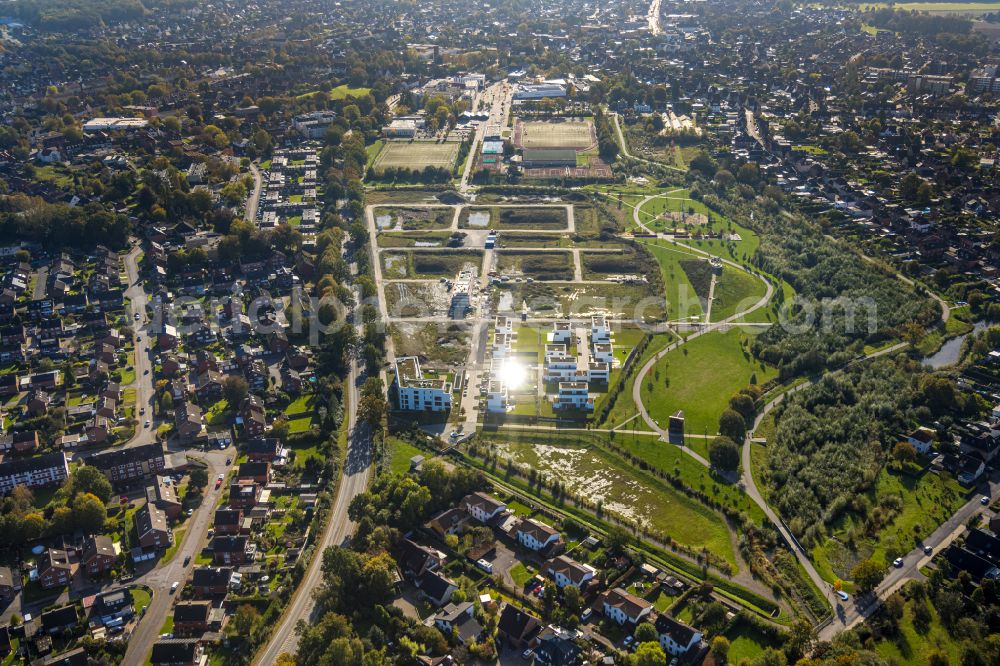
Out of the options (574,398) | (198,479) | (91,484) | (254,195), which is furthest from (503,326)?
(254,195)

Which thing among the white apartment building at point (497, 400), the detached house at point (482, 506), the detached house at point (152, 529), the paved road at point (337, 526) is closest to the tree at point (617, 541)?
the detached house at point (482, 506)

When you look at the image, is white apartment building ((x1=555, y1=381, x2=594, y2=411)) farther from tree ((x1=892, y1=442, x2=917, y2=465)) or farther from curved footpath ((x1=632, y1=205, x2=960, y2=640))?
tree ((x1=892, y1=442, x2=917, y2=465))

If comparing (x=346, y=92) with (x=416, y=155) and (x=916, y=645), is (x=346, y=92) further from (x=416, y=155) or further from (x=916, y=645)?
(x=916, y=645)

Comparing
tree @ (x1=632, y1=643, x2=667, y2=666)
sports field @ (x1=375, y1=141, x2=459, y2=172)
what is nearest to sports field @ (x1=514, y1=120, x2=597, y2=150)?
sports field @ (x1=375, y1=141, x2=459, y2=172)

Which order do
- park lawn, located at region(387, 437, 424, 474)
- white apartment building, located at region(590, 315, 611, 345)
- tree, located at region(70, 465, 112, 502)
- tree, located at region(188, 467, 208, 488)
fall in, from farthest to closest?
white apartment building, located at region(590, 315, 611, 345) < park lawn, located at region(387, 437, 424, 474) < tree, located at region(188, 467, 208, 488) < tree, located at region(70, 465, 112, 502)

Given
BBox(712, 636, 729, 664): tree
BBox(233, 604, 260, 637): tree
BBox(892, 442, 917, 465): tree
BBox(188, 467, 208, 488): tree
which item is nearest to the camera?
BBox(712, 636, 729, 664): tree

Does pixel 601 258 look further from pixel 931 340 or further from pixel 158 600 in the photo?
pixel 158 600

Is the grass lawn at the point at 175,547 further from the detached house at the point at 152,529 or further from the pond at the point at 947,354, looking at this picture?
the pond at the point at 947,354

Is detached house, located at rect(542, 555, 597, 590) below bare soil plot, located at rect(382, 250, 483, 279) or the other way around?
below
